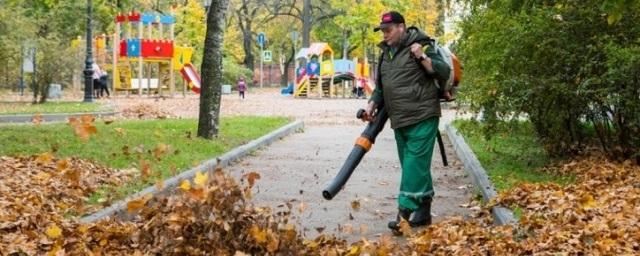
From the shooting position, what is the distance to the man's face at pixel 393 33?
7273 millimetres

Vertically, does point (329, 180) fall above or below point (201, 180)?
below

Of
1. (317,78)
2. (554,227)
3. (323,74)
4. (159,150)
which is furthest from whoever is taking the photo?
(317,78)

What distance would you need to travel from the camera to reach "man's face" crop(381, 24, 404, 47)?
7.27 m

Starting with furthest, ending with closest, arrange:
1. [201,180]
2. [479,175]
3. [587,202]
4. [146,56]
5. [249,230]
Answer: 1. [146,56]
2. [479,175]
3. [587,202]
4. [249,230]
5. [201,180]

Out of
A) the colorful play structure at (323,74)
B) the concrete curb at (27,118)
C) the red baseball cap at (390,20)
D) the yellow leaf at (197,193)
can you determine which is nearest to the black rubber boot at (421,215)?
the red baseball cap at (390,20)

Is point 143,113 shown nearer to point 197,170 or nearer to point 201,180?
point 197,170

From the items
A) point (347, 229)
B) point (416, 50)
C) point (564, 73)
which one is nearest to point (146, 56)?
point (564, 73)

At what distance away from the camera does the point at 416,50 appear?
23.5 ft

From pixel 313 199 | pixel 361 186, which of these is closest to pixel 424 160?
pixel 313 199

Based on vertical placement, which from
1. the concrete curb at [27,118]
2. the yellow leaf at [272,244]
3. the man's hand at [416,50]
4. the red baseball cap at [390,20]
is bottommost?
the concrete curb at [27,118]

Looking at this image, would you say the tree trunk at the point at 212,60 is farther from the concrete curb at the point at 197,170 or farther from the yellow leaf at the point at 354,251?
the yellow leaf at the point at 354,251

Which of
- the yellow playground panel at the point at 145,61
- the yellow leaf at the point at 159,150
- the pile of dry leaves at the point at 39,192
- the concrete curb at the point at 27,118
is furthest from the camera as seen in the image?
the yellow playground panel at the point at 145,61

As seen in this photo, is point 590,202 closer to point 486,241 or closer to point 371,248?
point 486,241

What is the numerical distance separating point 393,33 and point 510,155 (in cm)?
645
